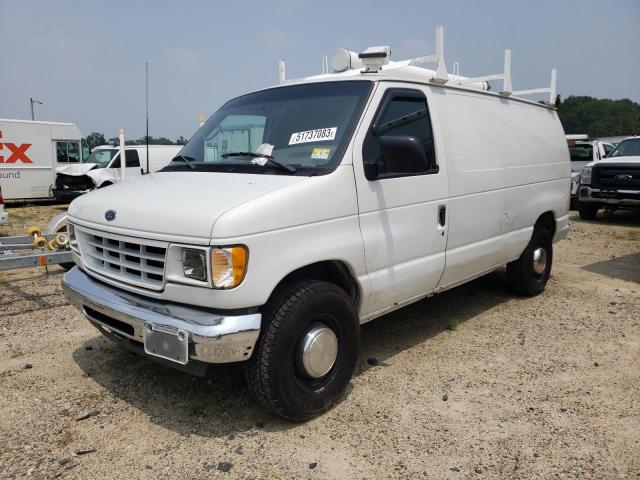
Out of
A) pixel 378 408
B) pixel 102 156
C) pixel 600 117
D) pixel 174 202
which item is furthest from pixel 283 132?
pixel 600 117

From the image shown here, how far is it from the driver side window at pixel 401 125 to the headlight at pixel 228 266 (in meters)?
1.19

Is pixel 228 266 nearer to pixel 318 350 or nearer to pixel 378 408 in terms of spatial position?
pixel 318 350

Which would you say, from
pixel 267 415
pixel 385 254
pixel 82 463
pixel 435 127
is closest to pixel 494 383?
pixel 385 254

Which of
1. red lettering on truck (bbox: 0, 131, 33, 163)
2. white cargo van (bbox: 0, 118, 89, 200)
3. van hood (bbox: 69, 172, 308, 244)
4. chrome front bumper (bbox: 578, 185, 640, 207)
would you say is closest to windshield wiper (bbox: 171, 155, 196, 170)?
van hood (bbox: 69, 172, 308, 244)

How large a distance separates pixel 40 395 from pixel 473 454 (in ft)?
9.43

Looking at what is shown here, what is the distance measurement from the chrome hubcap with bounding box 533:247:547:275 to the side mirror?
2.84m

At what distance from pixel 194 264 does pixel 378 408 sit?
5.12 ft

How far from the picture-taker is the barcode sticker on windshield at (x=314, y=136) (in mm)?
3463

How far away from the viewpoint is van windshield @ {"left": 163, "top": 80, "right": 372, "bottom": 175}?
3.41 metres

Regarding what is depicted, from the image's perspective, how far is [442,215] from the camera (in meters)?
4.09

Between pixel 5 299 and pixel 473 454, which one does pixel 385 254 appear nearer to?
pixel 473 454

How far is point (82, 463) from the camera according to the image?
2824 millimetres

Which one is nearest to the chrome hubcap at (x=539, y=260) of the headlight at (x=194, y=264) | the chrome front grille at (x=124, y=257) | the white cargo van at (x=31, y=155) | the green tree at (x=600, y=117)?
the headlight at (x=194, y=264)

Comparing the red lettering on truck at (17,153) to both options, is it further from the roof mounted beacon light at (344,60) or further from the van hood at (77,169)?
the roof mounted beacon light at (344,60)
